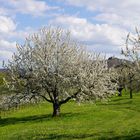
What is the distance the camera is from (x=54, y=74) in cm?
4941

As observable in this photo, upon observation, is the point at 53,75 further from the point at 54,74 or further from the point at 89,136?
the point at 89,136

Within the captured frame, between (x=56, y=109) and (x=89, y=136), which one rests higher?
(x=56, y=109)

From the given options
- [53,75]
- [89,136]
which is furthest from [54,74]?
[89,136]

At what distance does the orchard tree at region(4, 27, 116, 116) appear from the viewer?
49.7 m

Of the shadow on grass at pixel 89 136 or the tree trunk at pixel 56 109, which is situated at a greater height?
the tree trunk at pixel 56 109

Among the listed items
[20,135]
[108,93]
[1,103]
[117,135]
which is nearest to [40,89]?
[1,103]

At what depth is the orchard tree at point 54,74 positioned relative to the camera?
49.7m

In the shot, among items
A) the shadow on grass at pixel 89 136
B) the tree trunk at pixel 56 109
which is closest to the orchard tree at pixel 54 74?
the tree trunk at pixel 56 109

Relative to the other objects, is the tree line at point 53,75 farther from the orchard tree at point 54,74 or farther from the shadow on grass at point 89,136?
the shadow on grass at point 89,136

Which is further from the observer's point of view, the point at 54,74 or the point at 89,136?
the point at 54,74

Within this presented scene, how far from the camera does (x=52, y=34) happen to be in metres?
52.4

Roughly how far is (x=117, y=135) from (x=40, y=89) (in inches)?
844

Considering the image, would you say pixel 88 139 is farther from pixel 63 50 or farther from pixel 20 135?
pixel 63 50

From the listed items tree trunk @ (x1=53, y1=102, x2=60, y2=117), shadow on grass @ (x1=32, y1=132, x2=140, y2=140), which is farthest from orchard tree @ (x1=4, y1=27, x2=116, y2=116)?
shadow on grass @ (x1=32, y1=132, x2=140, y2=140)
